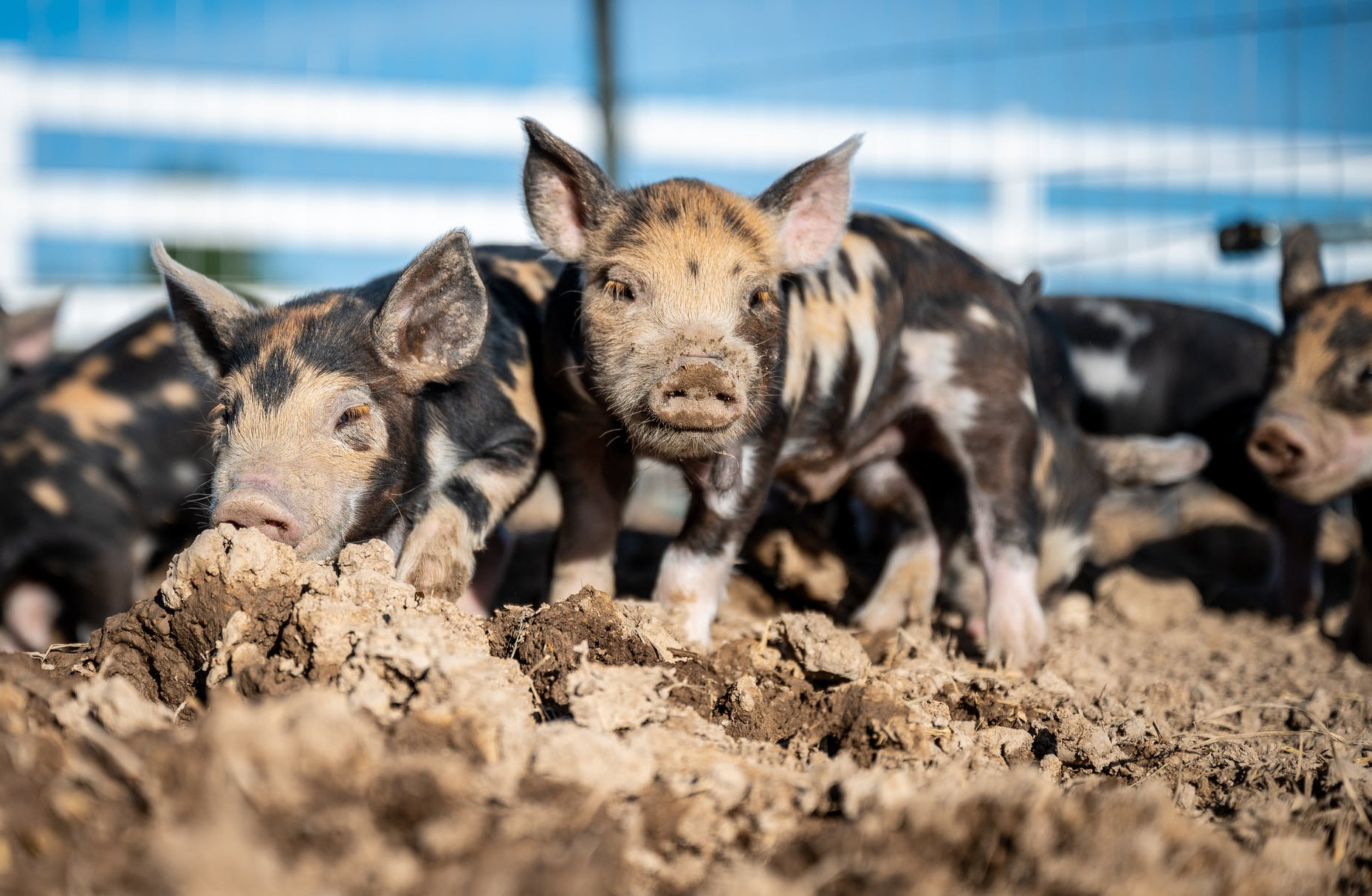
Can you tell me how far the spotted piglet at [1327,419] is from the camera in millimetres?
4984

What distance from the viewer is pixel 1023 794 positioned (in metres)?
1.87

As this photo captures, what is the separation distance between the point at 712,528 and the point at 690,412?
2.30 feet

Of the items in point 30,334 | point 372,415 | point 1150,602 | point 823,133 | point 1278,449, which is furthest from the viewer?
point 823,133

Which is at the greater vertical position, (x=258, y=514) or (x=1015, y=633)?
(x=258, y=514)

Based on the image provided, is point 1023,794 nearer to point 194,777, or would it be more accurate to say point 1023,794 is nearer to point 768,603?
point 194,777

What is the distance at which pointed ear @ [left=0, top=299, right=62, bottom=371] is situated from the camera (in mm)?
7117

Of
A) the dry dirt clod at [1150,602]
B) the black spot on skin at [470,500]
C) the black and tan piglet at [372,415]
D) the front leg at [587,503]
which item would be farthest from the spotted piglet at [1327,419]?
the black spot on skin at [470,500]

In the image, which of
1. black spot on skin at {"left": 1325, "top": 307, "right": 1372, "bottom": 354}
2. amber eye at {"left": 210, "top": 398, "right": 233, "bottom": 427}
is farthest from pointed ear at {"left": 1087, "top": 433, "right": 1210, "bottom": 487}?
amber eye at {"left": 210, "top": 398, "right": 233, "bottom": 427}

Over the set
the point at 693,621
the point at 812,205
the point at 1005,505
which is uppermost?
the point at 812,205

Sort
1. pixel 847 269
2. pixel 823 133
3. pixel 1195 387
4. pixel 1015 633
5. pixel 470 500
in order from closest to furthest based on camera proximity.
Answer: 1. pixel 470 500
2. pixel 1015 633
3. pixel 847 269
4. pixel 1195 387
5. pixel 823 133

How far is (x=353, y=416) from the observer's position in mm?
3275

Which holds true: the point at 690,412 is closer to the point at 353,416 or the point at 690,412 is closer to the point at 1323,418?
the point at 353,416

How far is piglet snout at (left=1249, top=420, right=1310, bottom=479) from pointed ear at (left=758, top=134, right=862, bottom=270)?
2.30m

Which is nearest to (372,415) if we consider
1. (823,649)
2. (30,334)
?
(823,649)
